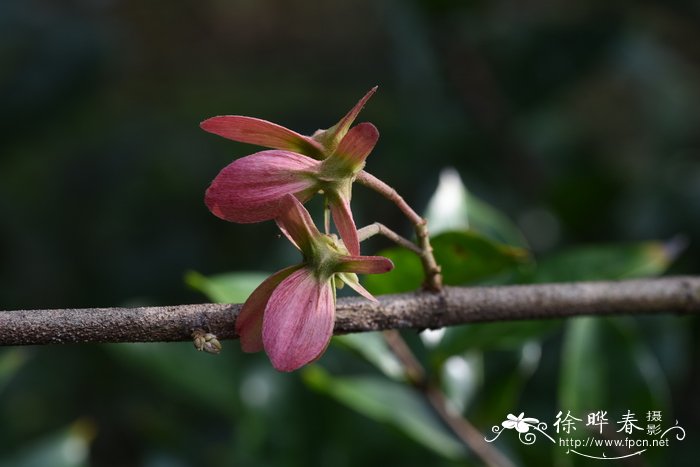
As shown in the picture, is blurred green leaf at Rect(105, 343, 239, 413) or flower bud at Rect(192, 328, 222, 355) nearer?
flower bud at Rect(192, 328, 222, 355)

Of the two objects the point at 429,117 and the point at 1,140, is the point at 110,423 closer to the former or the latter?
the point at 1,140

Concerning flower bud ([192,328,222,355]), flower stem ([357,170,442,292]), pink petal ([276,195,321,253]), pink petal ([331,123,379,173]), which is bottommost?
flower bud ([192,328,222,355])

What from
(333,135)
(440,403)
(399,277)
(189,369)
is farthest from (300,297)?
(189,369)

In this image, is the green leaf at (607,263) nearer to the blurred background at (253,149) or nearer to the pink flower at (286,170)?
the blurred background at (253,149)

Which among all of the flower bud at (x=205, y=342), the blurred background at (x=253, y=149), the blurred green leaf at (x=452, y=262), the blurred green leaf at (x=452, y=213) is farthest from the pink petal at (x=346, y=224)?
the blurred background at (x=253, y=149)

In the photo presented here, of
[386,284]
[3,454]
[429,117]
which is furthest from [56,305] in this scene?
[386,284]

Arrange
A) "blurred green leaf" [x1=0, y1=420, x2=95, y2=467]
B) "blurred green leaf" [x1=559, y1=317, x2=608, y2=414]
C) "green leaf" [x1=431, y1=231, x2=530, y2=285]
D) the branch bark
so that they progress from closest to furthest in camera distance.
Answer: the branch bark, "green leaf" [x1=431, y1=231, x2=530, y2=285], "blurred green leaf" [x1=559, y1=317, x2=608, y2=414], "blurred green leaf" [x1=0, y1=420, x2=95, y2=467]

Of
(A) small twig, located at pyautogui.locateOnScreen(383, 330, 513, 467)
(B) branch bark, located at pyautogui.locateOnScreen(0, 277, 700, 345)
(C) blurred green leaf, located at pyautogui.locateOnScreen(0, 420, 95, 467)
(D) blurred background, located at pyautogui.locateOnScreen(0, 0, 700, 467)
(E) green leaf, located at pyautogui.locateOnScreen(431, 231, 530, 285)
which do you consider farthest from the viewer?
(D) blurred background, located at pyautogui.locateOnScreen(0, 0, 700, 467)

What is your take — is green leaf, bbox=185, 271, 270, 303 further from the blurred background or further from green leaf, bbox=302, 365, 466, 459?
the blurred background

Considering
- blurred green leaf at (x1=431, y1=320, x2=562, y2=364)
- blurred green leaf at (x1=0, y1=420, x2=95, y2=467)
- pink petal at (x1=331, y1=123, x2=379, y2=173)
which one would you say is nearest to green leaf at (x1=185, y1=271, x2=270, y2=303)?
blurred green leaf at (x1=431, y1=320, x2=562, y2=364)
